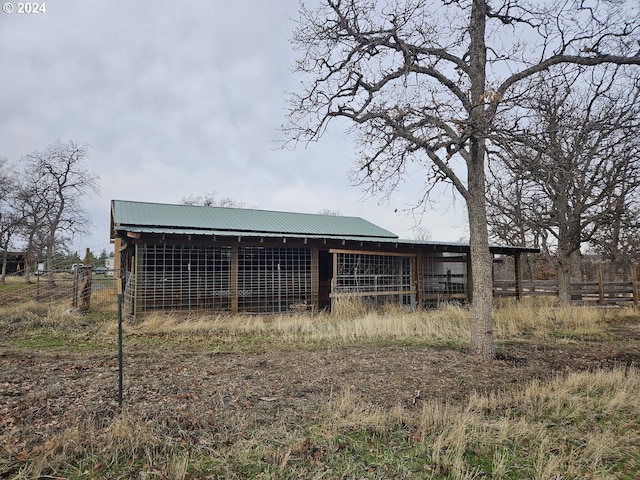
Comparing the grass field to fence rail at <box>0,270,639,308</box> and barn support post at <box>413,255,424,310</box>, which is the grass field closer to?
fence rail at <box>0,270,639,308</box>

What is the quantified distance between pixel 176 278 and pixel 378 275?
6.98 metres

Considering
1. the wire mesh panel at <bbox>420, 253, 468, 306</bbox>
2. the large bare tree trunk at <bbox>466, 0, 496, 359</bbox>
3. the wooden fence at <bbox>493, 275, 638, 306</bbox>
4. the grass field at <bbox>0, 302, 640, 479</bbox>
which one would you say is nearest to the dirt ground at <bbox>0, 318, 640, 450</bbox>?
the grass field at <bbox>0, 302, 640, 479</bbox>

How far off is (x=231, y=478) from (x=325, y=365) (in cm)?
360

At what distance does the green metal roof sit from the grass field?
21.4 feet

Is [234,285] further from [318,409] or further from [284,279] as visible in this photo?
[318,409]

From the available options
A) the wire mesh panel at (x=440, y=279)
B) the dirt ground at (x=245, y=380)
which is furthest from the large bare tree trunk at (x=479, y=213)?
the wire mesh panel at (x=440, y=279)

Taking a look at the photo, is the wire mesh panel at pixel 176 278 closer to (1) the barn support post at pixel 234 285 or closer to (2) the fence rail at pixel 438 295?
(1) the barn support post at pixel 234 285

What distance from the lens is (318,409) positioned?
4.45 m

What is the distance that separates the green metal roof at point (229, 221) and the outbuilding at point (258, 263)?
0.14ft

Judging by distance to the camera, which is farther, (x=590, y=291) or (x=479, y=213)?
(x=590, y=291)

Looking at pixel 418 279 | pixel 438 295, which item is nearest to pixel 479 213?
pixel 418 279

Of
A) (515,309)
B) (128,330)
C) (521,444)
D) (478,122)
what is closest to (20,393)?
(128,330)

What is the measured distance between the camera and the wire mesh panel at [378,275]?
14.6 m

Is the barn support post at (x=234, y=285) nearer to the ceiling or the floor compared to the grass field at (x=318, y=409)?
nearer to the ceiling
